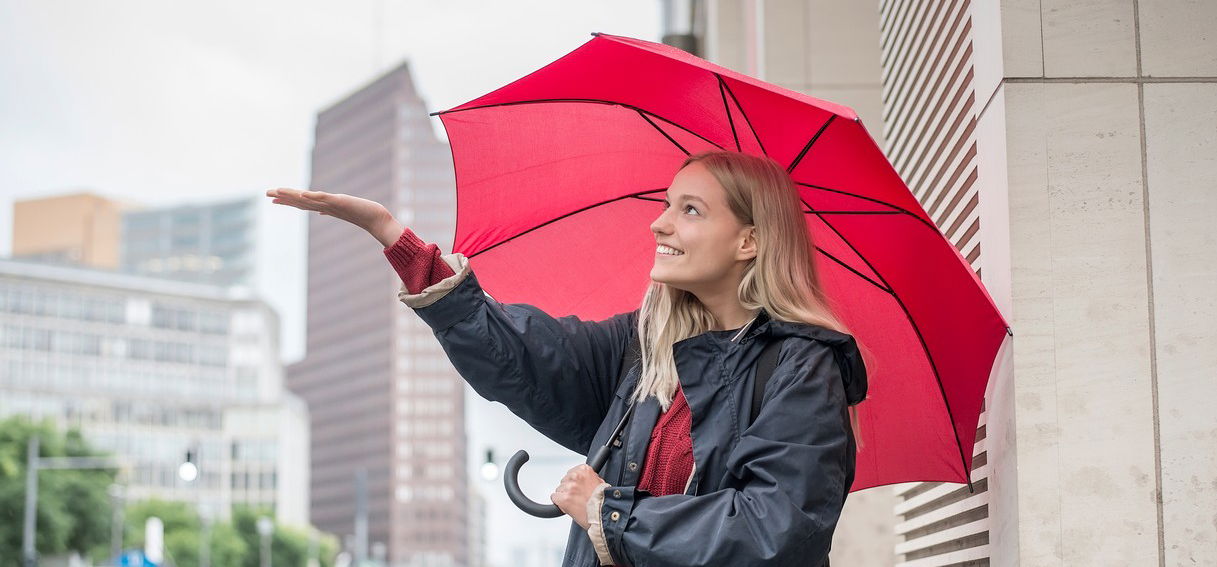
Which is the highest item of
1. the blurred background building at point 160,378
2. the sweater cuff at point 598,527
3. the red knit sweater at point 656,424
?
the blurred background building at point 160,378

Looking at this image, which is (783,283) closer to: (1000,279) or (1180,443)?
(1000,279)

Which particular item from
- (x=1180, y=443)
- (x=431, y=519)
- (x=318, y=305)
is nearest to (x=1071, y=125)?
(x=1180, y=443)

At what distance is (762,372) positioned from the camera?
3096mm

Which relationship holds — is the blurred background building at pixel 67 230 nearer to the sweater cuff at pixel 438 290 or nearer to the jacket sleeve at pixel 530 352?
the jacket sleeve at pixel 530 352

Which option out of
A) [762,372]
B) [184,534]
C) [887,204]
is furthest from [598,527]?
[184,534]

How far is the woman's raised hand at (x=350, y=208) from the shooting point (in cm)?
324

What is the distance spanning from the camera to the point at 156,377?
11256cm

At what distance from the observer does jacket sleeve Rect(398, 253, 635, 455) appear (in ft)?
10.9

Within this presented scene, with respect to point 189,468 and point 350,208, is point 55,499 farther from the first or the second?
point 350,208

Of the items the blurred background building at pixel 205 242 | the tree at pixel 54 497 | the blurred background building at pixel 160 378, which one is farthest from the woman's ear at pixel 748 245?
the blurred background building at pixel 205 242

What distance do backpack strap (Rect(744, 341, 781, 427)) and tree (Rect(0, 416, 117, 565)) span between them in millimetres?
47515

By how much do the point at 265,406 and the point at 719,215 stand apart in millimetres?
119133

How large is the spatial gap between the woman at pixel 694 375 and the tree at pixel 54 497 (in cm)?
4698

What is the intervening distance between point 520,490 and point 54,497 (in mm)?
49180
